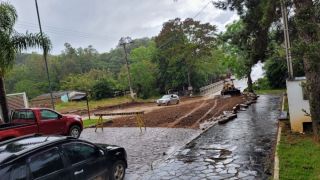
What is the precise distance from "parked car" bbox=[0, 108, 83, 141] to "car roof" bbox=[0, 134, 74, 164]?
20.0 ft

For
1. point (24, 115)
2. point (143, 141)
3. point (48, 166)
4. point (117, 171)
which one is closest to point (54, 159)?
point (48, 166)

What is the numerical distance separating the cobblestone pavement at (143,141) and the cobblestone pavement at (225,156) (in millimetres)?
544

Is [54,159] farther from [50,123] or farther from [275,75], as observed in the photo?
[275,75]

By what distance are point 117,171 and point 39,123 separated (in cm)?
711

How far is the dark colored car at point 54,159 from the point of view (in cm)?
623

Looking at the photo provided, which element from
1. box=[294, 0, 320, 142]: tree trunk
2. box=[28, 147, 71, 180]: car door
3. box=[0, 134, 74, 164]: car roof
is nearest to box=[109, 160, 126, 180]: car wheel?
box=[0, 134, 74, 164]: car roof

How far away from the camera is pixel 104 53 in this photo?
Result: 111 metres

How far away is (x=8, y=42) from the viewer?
1647cm

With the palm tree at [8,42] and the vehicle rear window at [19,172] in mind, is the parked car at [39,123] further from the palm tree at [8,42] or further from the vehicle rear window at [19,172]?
the vehicle rear window at [19,172]

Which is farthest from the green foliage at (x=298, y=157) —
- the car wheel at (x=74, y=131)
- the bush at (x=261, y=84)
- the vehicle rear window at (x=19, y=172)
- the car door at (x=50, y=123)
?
the bush at (x=261, y=84)

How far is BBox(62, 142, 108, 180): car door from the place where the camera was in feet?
24.0

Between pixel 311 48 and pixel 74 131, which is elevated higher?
pixel 311 48

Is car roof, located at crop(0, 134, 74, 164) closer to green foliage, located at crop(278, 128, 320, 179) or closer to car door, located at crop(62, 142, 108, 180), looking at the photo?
car door, located at crop(62, 142, 108, 180)

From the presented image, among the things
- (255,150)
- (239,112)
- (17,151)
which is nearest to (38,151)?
(17,151)
